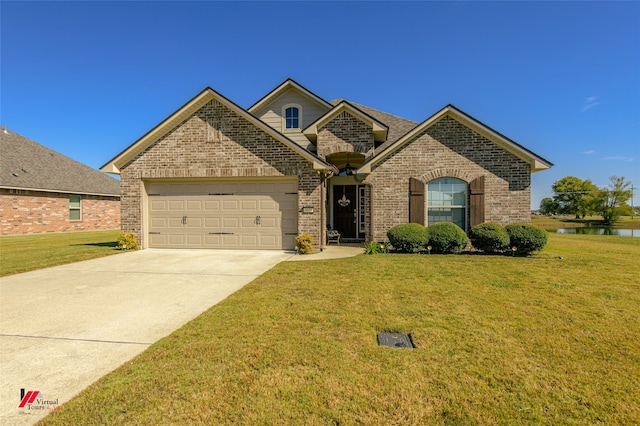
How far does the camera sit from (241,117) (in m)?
10.8

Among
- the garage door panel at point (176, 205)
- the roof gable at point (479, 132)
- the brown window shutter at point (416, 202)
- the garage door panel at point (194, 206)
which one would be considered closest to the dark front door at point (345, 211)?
the roof gable at point (479, 132)

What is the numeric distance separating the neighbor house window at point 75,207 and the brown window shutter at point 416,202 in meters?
23.0

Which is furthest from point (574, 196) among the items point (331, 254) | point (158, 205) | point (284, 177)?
point (158, 205)

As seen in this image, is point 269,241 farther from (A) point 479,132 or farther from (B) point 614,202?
(B) point 614,202

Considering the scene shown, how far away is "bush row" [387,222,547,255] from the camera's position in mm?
9414

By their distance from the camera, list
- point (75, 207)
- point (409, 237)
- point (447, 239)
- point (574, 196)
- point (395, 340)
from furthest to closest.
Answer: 1. point (574, 196)
2. point (75, 207)
3. point (409, 237)
4. point (447, 239)
5. point (395, 340)

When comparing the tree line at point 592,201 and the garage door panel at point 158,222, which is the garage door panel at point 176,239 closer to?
the garage door panel at point 158,222

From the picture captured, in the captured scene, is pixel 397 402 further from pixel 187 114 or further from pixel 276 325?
pixel 187 114

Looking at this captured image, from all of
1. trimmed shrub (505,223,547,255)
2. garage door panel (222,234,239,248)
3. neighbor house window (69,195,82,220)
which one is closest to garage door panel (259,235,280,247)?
garage door panel (222,234,239,248)

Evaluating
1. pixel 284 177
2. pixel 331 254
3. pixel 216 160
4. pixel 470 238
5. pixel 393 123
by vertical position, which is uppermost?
pixel 393 123

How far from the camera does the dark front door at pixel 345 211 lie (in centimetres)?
1380

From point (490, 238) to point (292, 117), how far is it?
34.2 feet

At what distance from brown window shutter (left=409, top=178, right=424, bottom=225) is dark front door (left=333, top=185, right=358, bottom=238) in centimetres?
318

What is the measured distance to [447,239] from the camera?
9781mm
